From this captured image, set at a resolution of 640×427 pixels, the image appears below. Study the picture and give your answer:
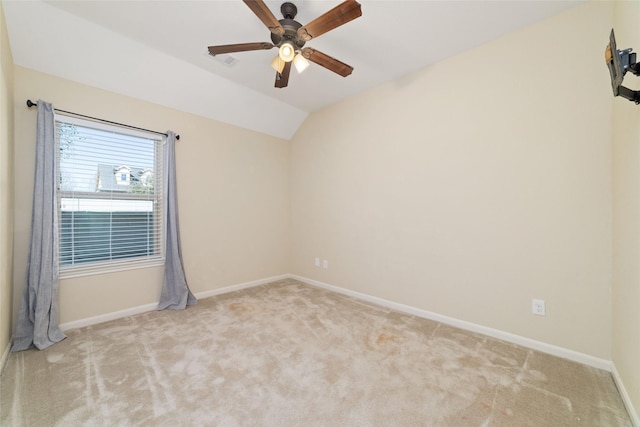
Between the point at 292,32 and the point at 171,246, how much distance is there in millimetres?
2619

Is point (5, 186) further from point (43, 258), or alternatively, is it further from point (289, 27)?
point (289, 27)

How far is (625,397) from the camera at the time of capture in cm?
158

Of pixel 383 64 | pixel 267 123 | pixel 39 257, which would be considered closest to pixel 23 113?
pixel 39 257

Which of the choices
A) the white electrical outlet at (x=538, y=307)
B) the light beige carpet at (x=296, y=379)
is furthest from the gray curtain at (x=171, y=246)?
the white electrical outlet at (x=538, y=307)

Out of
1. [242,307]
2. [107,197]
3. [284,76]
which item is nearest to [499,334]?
[242,307]

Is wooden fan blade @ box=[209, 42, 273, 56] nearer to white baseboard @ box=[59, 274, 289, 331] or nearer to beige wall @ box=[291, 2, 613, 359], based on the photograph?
beige wall @ box=[291, 2, 613, 359]

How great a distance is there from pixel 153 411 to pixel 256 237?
2.74 metres

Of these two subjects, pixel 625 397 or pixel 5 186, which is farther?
pixel 5 186

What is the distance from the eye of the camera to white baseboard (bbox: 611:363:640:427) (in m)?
1.41

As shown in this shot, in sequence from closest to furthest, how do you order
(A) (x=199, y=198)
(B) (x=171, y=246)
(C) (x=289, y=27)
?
(C) (x=289, y=27) < (B) (x=171, y=246) < (A) (x=199, y=198)

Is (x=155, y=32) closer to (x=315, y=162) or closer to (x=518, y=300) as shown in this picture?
(x=315, y=162)

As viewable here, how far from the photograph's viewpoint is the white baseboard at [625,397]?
1.41m

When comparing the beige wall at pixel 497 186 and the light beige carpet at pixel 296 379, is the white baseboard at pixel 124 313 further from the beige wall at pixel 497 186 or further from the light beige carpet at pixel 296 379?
the beige wall at pixel 497 186

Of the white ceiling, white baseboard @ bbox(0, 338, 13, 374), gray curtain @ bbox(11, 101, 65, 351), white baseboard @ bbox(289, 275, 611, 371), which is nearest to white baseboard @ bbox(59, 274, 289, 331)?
gray curtain @ bbox(11, 101, 65, 351)
